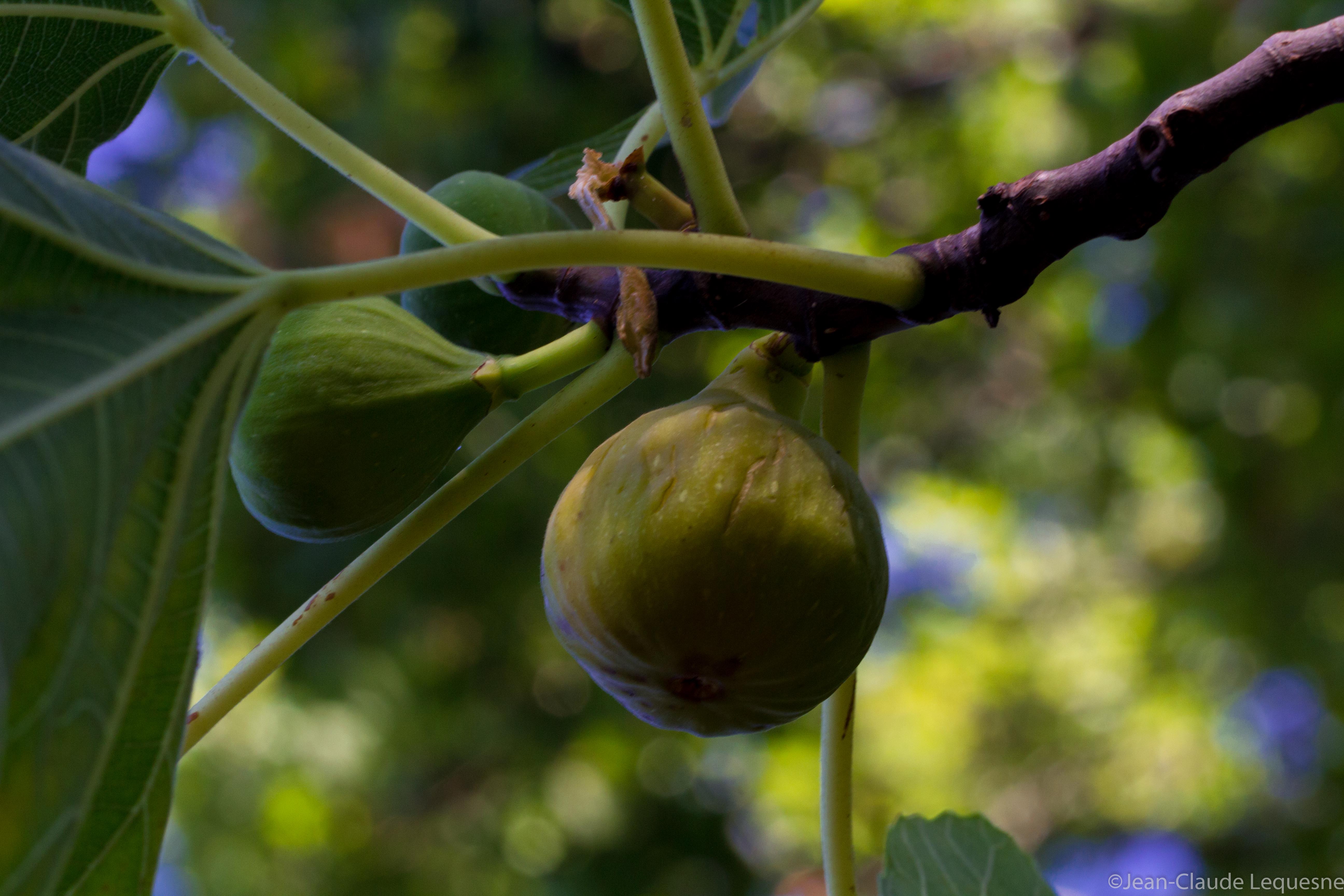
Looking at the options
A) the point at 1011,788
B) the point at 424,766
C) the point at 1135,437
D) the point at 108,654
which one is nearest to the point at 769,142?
the point at 1135,437

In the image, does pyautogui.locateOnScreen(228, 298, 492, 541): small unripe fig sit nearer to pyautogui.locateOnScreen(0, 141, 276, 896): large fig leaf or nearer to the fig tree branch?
pyautogui.locateOnScreen(0, 141, 276, 896): large fig leaf

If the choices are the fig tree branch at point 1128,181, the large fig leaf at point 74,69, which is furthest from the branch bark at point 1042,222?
the large fig leaf at point 74,69

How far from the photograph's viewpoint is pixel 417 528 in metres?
0.76

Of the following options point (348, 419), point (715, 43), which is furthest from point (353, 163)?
point (715, 43)

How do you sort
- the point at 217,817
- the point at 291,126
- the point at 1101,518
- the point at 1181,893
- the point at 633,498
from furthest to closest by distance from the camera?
the point at 1101,518
the point at 217,817
the point at 1181,893
the point at 291,126
the point at 633,498

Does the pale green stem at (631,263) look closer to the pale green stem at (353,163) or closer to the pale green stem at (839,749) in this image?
the pale green stem at (839,749)

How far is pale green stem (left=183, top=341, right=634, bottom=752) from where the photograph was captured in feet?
2.45

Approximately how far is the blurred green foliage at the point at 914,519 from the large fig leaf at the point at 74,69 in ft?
6.64

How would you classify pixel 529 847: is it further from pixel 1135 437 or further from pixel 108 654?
pixel 108 654

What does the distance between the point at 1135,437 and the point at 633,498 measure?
13.0ft

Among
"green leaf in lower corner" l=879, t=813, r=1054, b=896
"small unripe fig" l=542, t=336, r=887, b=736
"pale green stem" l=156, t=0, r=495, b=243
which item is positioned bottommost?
"green leaf in lower corner" l=879, t=813, r=1054, b=896

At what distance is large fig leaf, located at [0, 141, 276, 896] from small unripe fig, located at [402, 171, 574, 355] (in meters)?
0.40

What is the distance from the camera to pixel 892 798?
165 inches

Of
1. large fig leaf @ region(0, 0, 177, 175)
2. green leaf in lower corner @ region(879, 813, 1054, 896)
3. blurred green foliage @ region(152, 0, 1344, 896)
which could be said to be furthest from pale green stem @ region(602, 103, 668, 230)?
blurred green foliage @ region(152, 0, 1344, 896)
